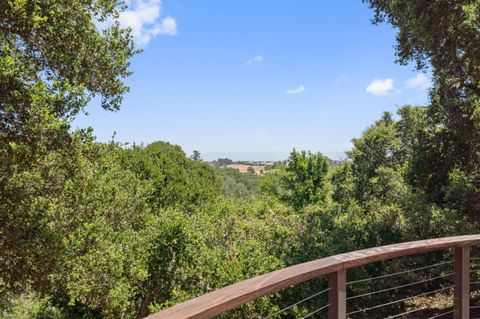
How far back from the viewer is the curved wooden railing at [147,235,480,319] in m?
1.01

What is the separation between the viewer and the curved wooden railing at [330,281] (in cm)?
101

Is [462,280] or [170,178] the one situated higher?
[170,178]

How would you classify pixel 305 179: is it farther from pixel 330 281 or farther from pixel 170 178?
pixel 330 281

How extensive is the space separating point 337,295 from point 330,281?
2.5 inches

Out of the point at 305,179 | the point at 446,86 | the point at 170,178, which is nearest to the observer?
the point at 446,86

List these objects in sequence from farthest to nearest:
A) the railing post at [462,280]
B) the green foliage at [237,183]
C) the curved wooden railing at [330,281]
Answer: the green foliage at [237,183] → the railing post at [462,280] → the curved wooden railing at [330,281]

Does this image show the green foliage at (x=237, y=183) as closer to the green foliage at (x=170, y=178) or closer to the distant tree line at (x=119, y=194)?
the green foliage at (x=170, y=178)

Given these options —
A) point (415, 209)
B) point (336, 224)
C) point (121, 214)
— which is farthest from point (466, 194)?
point (121, 214)

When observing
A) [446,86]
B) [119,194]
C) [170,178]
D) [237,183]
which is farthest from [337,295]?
[237,183]

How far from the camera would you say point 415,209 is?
29.4 ft

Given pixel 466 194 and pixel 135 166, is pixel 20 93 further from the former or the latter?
pixel 135 166

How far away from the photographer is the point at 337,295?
156cm

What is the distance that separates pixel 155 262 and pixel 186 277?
0.99 meters

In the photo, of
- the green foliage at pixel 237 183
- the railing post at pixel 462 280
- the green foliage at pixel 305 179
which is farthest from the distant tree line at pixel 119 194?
the green foliage at pixel 237 183
